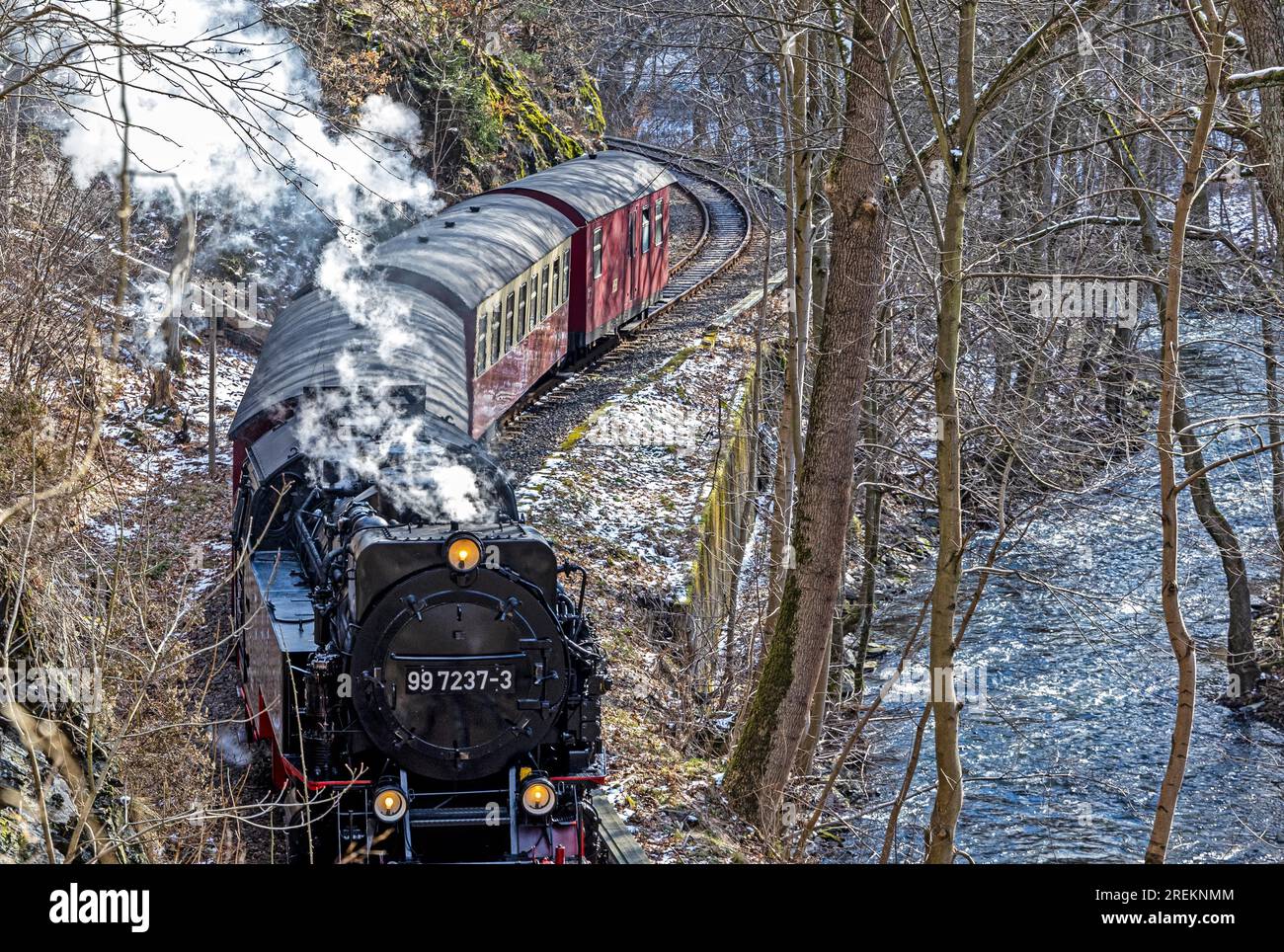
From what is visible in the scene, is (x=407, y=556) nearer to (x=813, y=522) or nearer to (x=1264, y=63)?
(x=813, y=522)

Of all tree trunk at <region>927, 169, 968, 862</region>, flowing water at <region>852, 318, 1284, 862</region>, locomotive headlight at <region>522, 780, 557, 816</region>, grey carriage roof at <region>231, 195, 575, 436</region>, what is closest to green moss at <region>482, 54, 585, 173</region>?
grey carriage roof at <region>231, 195, 575, 436</region>

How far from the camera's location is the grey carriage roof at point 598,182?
21.7m

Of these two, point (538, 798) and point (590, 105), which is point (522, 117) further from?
point (538, 798)

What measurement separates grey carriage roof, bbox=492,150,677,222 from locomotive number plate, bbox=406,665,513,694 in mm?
12622

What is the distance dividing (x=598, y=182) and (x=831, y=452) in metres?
14.3

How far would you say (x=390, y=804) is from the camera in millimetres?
8031

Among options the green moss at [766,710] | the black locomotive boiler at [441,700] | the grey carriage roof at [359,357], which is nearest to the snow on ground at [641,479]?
the grey carriage roof at [359,357]

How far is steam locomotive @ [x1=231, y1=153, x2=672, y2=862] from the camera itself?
8.09m

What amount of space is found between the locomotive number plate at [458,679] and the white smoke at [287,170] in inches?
61.9

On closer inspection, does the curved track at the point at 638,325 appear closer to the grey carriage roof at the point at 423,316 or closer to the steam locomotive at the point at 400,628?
the grey carriage roof at the point at 423,316

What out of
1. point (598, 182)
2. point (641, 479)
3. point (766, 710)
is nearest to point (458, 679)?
point (766, 710)
